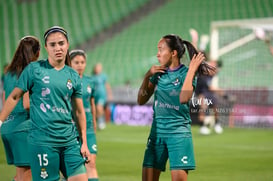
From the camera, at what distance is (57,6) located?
30484mm

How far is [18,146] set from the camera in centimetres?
689

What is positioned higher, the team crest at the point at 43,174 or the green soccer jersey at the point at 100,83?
the green soccer jersey at the point at 100,83

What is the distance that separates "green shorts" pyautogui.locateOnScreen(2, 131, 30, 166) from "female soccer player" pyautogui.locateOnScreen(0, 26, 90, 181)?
1.17 m

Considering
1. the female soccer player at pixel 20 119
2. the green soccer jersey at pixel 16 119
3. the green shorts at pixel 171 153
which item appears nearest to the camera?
the green shorts at pixel 171 153

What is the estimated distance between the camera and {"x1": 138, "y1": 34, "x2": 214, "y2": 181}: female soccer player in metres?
6.23

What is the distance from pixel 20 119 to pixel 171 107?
1.90 meters

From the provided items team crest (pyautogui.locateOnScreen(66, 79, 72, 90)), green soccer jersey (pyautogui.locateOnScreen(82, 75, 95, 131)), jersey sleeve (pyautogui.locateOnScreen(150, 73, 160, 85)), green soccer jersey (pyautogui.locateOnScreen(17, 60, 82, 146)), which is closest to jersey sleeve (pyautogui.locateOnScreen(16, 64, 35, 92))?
green soccer jersey (pyautogui.locateOnScreen(17, 60, 82, 146))

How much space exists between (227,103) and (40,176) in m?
16.1

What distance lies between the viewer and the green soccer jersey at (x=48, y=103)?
5.62 meters

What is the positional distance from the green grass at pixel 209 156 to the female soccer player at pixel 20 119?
8.07ft

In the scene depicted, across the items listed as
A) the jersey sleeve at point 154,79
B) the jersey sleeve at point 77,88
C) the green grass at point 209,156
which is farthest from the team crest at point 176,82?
the green grass at point 209,156

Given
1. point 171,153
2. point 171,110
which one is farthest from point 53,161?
point 171,110

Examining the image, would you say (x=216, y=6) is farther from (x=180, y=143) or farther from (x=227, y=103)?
(x=180, y=143)

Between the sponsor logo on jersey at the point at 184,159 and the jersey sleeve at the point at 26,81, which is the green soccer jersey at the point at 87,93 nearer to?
the sponsor logo on jersey at the point at 184,159
